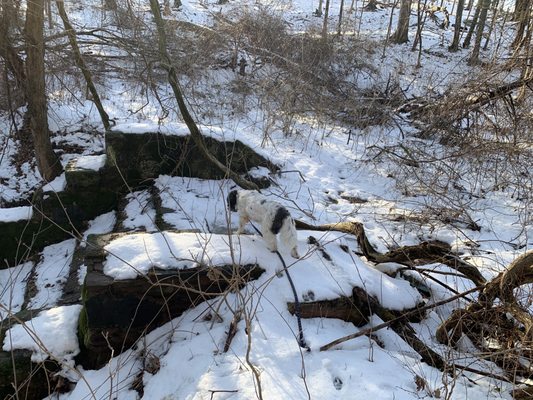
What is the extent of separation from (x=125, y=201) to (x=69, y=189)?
837 millimetres

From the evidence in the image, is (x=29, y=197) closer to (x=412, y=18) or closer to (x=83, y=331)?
(x=83, y=331)

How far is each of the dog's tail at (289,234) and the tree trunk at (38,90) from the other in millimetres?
4710

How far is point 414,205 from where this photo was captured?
6273 mm

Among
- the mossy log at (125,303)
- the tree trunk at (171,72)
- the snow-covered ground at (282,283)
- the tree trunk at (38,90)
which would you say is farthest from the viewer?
the tree trunk at (38,90)

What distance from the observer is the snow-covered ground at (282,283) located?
268 centimetres

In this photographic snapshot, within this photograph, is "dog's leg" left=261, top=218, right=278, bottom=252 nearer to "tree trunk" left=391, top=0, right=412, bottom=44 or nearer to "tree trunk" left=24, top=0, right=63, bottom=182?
"tree trunk" left=24, top=0, right=63, bottom=182

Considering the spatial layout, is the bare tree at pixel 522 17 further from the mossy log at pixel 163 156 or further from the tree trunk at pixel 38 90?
the tree trunk at pixel 38 90

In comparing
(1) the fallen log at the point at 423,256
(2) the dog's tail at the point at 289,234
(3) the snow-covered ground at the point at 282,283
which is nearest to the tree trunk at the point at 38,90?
(3) the snow-covered ground at the point at 282,283

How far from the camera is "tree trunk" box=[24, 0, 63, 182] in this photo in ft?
19.8

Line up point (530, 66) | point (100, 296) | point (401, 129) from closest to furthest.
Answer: point (100, 296) < point (530, 66) < point (401, 129)

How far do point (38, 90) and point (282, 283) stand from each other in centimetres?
559

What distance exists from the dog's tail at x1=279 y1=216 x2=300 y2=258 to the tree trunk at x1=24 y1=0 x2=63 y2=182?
185 inches

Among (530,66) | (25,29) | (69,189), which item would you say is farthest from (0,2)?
(530,66)

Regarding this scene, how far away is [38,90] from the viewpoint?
6.61m
